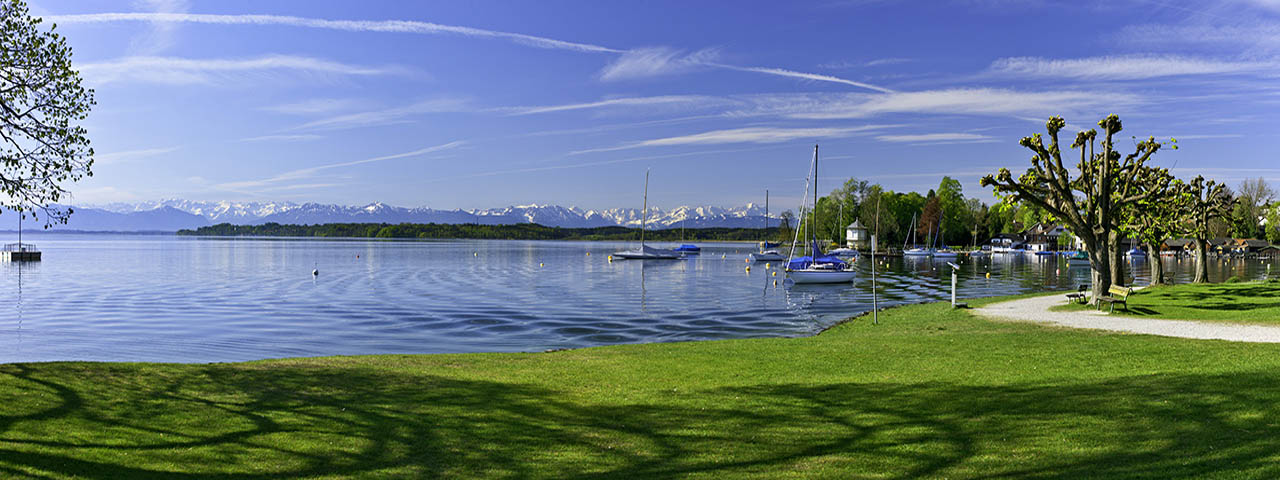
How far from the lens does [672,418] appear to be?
390 inches

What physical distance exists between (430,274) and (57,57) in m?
54.1

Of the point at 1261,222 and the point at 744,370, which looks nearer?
the point at 744,370

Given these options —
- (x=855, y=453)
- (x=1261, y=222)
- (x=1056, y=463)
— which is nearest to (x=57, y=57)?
(x=855, y=453)

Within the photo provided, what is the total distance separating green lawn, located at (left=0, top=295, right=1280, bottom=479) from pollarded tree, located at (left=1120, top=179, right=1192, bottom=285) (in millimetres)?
25449

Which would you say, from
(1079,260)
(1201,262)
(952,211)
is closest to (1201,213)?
(1201,262)

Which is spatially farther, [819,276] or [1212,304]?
[819,276]

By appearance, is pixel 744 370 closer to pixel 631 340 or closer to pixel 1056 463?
pixel 1056 463

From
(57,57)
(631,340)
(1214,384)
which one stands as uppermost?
(57,57)

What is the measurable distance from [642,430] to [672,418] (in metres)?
0.70

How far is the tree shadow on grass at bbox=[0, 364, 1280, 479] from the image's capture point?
24.7ft

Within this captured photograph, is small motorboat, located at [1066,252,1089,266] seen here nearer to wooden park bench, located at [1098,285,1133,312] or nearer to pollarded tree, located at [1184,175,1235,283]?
pollarded tree, located at [1184,175,1235,283]

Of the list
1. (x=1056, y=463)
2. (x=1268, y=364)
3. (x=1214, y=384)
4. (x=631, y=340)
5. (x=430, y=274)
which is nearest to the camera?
(x=1056, y=463)

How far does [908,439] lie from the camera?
8414 millimetres

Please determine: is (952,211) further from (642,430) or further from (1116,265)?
(642,430)
